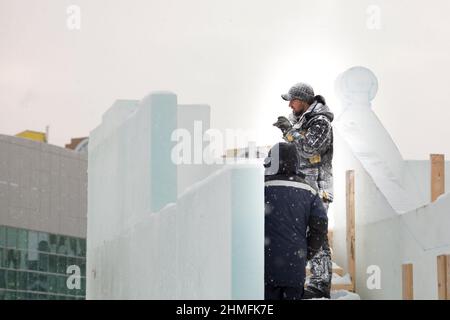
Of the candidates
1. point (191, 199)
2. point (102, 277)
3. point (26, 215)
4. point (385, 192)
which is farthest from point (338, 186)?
point (26, 215)

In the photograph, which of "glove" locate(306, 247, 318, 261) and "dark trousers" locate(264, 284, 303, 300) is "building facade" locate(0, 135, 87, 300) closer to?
"glove" locate(306, 247, 318, 261)

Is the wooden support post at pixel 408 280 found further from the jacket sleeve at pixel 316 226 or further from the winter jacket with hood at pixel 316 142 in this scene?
the jacket sleeve at pixel 316 226

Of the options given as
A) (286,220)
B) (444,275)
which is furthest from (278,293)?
(444,275)

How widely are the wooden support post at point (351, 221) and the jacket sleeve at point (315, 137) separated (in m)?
3.10

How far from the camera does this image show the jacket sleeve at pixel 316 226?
9.99 meters

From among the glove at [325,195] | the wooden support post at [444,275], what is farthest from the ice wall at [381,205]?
the glove at [325,195]

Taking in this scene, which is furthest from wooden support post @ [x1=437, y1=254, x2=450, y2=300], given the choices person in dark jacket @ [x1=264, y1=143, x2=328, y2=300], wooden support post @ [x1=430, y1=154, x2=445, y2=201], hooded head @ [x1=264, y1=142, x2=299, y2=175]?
hooded head @ [x1=264, y1=142, x2=299, y2=175]

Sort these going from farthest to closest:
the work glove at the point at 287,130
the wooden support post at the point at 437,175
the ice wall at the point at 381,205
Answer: the wooden support post at the point at 437,175 < the ice wall at the point at 381,205 < the work glove at the point at 287,130

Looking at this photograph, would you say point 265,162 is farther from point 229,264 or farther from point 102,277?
point 102,277

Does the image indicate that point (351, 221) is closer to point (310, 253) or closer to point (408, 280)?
point (408, 280)

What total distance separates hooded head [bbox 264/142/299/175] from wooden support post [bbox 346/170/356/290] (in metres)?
4.49

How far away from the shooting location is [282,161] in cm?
968

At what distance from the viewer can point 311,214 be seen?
32.7ft

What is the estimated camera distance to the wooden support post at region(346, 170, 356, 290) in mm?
14141
